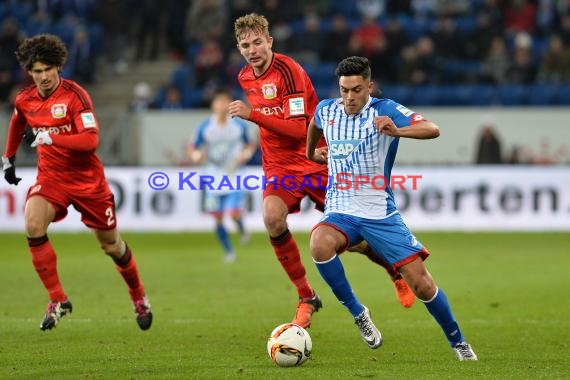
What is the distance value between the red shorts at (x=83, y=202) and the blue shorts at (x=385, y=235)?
2323 millimetres

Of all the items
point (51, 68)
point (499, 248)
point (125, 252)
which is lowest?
point (499, 248)

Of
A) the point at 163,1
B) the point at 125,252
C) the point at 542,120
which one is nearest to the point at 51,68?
the point at 125,252

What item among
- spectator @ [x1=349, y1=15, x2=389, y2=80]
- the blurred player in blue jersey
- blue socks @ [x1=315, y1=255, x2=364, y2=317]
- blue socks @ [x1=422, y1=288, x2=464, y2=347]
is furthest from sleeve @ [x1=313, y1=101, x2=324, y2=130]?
spectator @ [x1=349, y1=15, x2=389, y2=80]

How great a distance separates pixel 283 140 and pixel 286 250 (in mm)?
917

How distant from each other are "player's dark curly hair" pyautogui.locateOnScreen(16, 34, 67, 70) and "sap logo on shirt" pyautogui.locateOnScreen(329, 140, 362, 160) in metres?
2.53

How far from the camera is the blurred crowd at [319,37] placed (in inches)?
905

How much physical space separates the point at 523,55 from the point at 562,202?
14.3 feet

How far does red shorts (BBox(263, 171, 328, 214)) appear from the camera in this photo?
30.5 ft

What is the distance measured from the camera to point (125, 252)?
9781mm

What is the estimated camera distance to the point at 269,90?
9.23 metres

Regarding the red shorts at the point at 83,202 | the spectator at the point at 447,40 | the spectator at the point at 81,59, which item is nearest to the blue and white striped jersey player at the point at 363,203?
the red shorts at the point at 83,202

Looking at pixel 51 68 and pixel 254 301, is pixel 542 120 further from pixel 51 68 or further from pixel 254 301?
pixel 51 68

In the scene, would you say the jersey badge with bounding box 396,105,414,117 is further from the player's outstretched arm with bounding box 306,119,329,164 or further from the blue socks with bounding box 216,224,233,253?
the blue socks with bounding box 216,224,233,253

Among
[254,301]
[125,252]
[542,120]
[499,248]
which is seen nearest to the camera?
[125,252]
